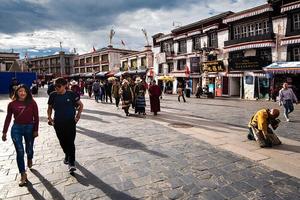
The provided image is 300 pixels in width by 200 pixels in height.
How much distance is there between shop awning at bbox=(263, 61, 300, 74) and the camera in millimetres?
19641

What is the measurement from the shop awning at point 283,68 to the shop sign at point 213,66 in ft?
20.2

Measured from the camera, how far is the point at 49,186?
14.3 feet

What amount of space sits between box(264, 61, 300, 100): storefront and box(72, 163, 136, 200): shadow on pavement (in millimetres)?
19204

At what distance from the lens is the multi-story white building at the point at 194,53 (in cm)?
2816

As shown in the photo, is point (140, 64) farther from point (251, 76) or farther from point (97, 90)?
point (97, 90)

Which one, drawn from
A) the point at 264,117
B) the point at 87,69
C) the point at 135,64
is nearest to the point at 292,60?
the point at 264,117

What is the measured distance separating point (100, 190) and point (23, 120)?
194 cm

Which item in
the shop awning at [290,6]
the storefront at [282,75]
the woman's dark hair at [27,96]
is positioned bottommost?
the woman's dark hair at [27,96]

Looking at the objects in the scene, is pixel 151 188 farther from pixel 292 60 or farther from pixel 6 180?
pixel 292 60

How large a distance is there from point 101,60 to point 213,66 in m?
36.6

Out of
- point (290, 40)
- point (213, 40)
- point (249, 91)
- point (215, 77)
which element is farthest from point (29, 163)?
point (213, 40)

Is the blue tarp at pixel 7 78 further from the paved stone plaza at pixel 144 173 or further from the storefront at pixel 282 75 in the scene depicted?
the paved stone plaza at pixel 144 173

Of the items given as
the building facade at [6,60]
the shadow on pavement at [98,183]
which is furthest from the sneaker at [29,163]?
the building facade at [6,60]

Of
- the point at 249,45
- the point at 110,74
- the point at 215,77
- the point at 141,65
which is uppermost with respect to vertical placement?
the point at 141,65
